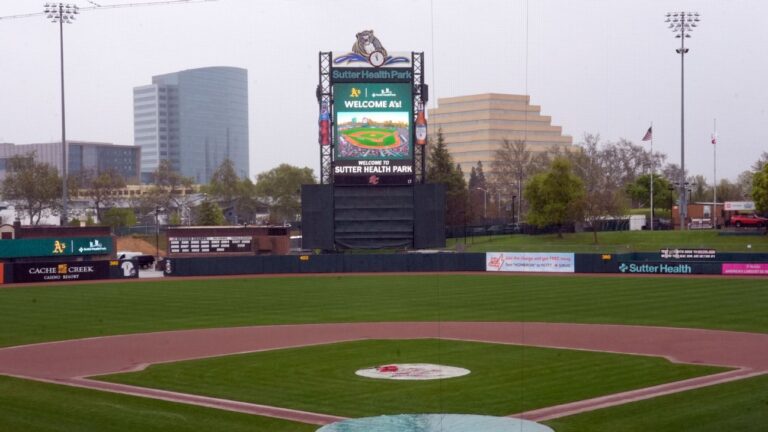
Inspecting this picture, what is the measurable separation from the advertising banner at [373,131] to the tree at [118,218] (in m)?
53.5

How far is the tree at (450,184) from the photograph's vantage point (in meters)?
90.6

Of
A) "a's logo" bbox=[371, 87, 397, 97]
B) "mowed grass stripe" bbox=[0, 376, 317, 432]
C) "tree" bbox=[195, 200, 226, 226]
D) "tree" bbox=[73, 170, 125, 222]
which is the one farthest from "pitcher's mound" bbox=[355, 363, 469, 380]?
"tree" bbox=[73, 170, 125, 222]

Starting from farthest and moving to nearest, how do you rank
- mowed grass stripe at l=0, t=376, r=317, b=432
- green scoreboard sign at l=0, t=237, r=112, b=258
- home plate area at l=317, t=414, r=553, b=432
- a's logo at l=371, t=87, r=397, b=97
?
1. green scoreboard sign at l=0, t=237, r=112, b=258
2. a's logo at l=371, t=87, r=397, b=97
3. mowed grass stripe at l=0, t=376, r=317, b=432
4. home plate area at l=317, t=414, r=553, b=432

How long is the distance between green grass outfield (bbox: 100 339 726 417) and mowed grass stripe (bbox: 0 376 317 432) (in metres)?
1.15

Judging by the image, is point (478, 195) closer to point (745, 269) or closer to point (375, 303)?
point (745, 269)

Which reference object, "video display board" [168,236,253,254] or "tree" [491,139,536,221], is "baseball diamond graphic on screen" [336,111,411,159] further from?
"tree" [491,139,536,221]

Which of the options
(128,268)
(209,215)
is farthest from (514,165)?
(128,268)

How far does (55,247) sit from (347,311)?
97.5 ft

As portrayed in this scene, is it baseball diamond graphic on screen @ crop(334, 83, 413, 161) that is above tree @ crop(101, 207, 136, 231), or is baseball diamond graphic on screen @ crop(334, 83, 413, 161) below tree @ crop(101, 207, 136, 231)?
above

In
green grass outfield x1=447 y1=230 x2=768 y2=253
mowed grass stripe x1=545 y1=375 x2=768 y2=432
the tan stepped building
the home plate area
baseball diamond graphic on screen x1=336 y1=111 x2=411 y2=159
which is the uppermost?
the tan stepped building

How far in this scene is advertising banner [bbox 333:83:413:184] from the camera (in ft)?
170

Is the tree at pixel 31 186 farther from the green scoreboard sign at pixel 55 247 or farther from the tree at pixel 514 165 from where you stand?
the tree at pixel 514 165

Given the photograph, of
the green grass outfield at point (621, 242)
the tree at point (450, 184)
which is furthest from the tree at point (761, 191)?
the tree at point (450, 184)

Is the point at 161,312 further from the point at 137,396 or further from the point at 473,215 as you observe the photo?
the point at 473,215
